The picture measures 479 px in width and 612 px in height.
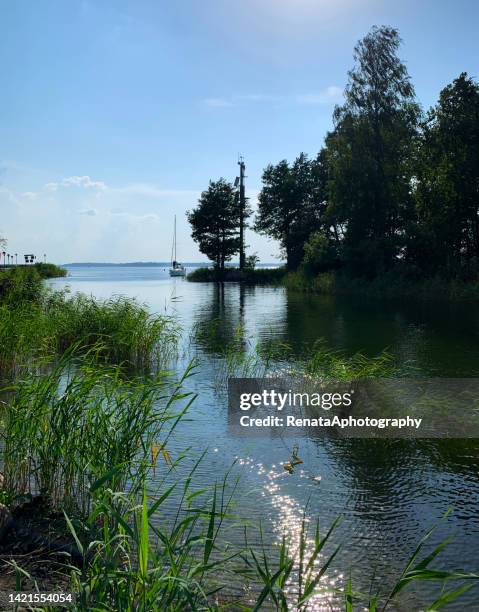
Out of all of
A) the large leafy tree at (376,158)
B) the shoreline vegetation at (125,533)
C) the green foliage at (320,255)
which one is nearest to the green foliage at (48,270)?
the green foliage at (320,255)

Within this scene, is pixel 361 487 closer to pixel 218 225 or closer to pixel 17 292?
pixel 17 292

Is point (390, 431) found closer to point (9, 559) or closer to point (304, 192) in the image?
point (9, 559)

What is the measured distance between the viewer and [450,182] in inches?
1234

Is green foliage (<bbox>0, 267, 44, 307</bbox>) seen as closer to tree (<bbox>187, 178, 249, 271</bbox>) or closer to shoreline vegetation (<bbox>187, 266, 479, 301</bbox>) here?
shoreline vegetation (<bbox>187, 266, 479, 301</bbox>)

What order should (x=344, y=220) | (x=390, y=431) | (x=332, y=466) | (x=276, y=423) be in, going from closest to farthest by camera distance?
(x=332, y=466), (x=390, y=431), (x=276, y=423), (x=344, y=220)

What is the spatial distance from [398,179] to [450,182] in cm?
484

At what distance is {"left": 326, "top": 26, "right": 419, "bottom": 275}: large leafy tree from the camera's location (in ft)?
118

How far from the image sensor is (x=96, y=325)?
14.7 metres

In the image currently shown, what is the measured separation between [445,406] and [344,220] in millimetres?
31127

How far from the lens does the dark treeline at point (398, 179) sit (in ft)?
103

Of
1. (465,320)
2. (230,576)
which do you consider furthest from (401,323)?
(230,576)

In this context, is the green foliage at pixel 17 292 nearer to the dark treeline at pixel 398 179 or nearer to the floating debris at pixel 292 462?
the floating debris at pixel 292 462

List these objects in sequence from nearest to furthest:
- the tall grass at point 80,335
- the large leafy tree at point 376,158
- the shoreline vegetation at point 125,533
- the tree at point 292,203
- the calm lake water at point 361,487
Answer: the shoreline vegetation at point 125,533
the calm lake water at point 361,487
the tall grass at point 80,335
the large leafy tree at point 376,158
the tree at point 292,203

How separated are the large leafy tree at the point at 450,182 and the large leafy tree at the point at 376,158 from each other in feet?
6.10
